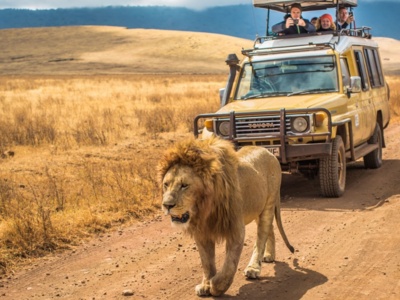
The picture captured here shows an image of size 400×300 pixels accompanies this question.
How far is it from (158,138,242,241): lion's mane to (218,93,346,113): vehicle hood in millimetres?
4293

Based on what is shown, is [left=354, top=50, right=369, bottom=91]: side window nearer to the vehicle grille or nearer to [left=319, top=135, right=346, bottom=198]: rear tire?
[left=319, top=135, right=346, bottom=198]: rear tire

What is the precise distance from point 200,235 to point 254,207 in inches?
27.7

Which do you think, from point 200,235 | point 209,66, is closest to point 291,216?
point 200,235

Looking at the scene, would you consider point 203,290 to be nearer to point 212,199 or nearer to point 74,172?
point 212,199

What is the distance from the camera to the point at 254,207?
5750mm

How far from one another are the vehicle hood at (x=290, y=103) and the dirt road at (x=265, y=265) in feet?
4.61

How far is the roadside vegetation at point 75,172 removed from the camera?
7590 mm

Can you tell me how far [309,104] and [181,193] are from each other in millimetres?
5046

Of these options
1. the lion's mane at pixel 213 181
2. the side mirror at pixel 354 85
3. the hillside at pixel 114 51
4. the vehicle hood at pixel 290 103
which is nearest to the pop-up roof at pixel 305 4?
the side mirror at pixel 354 85

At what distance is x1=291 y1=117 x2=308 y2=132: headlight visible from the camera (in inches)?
365

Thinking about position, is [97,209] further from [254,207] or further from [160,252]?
[254,207]

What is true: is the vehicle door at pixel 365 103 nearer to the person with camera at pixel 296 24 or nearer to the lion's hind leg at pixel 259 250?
the person with camera at pixel 296 24

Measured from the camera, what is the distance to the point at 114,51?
112312 mm

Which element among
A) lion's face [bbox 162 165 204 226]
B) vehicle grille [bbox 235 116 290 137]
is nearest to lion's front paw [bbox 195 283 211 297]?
lion's face [bbox 162 165 204 226]
